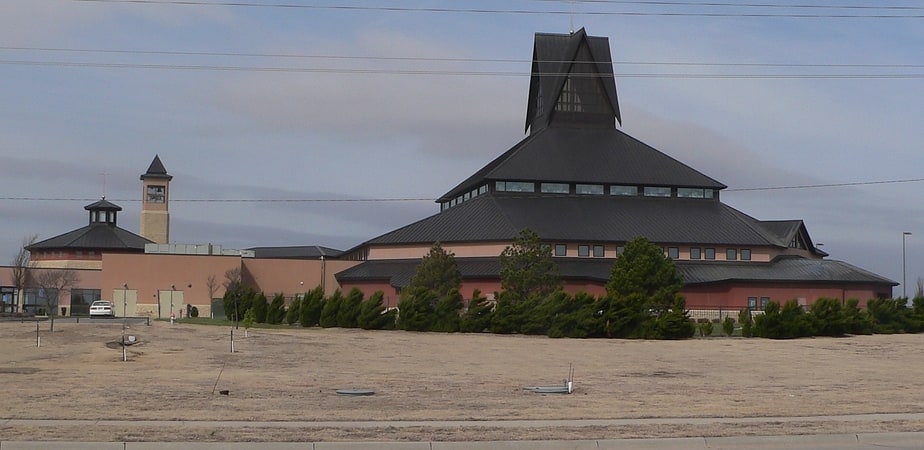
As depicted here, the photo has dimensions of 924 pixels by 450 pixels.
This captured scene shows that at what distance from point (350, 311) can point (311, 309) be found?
3.33m

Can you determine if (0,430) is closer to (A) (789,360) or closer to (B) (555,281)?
(A) (789,360)

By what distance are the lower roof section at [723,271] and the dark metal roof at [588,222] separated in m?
1.90

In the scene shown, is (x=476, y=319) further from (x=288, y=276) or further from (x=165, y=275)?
(x=288, y=276)

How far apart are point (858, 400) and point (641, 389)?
A: 4559 millimetres

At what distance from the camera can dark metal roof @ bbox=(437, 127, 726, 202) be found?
88312mm

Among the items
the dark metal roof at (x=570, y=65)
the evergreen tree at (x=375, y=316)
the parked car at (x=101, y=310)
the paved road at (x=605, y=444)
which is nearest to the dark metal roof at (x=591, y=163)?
the dark metal roof at (x=570, y=65)

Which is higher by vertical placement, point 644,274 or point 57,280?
point 57,280

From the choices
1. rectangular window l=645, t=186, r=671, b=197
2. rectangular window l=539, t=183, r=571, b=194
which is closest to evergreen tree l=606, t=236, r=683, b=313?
rectangular window l=539, t=183, r=571, b=194

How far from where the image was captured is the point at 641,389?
22984 mm

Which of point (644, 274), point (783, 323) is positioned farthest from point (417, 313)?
point (783, 323)

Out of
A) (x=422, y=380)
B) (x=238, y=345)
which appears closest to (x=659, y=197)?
(x=238, y=345)

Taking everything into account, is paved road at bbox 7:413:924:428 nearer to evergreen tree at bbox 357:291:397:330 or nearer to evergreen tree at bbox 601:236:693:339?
evergreen tree at bbox 601:236:693:339

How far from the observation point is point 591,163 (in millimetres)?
90875

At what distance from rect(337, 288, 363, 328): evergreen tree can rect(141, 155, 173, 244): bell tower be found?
6873 cm
